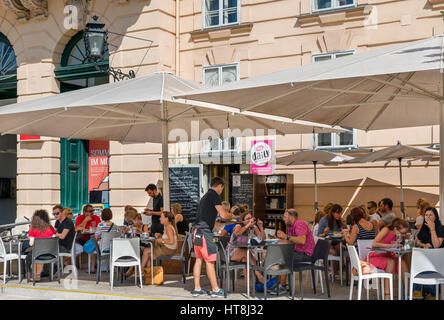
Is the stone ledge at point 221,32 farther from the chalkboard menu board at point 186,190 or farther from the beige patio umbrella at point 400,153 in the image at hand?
the beige patio umbrella at point 400,153

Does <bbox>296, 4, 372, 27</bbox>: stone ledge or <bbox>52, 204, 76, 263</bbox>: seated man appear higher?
<bbox>296, 4, 372, 27</bbox>: stone ledge

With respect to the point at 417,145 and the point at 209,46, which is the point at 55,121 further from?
the point at 417,145

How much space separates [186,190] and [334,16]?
20.2 ft

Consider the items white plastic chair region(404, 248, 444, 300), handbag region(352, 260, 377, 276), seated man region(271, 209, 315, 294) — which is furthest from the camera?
seated man region(271, 209, 315, 294)

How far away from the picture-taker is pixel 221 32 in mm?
16203

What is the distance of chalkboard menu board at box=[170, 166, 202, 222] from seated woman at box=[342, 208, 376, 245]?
Answer: 687cm

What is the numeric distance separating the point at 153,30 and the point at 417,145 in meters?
7.92

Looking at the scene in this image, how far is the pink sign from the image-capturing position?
1536cm

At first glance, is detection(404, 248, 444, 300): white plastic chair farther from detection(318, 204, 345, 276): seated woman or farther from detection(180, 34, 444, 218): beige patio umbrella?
detection(318, 204, 345, 276): seated woman

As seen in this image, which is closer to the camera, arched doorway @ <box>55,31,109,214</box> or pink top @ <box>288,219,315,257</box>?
pink top @ <box>288,219,315,257</box>

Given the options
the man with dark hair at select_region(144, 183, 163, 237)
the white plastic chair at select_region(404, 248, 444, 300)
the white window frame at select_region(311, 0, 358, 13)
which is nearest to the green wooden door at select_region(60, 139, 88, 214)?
the man with dark hair at select_region(144, 183, 163, 237)

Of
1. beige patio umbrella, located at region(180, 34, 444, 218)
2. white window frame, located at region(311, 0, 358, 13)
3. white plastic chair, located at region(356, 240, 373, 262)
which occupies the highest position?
white window frame, located at region(311, 0, 358, 13)

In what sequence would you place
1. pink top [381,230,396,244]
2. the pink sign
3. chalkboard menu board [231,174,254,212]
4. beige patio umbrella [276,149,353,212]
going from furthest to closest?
chalkboard menu board [231,174,254,212], the pink sign, beige patio umbrella [276,149,353,212], pink top [381,230,396,244]

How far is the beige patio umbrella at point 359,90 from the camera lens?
706 centimetres
